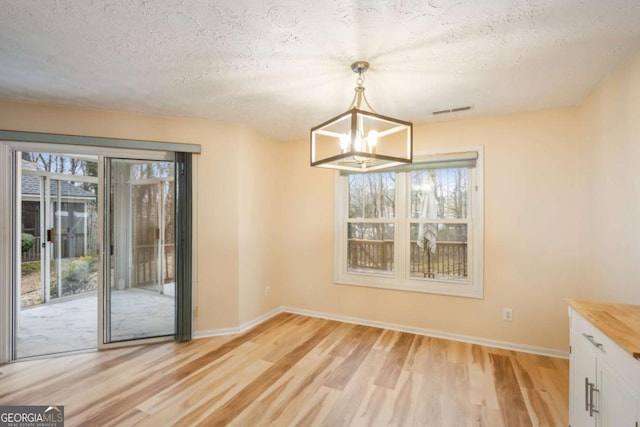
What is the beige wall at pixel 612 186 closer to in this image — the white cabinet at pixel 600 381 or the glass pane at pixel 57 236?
the white cabinet at pixel 600 381

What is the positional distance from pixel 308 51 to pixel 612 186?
2.51 metres

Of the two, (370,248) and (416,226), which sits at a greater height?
(416,226)

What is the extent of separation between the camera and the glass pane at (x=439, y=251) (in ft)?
10.7

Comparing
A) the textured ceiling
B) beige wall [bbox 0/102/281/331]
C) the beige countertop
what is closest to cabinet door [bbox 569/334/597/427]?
the beige countertop

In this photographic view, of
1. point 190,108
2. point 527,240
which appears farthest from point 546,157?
point 190,108

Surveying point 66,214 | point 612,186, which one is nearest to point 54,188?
point 66,214

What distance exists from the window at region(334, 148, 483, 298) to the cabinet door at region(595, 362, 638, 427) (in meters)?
1.82

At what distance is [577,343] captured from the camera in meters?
1.60

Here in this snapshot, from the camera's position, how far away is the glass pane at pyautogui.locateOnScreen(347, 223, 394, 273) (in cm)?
365

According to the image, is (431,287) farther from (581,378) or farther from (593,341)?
(593,341)

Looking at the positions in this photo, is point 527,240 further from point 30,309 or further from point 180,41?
point 30,309

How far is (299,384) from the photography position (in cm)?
235

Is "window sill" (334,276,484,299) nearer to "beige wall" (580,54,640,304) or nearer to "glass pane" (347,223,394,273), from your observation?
"glass pane" (347,223,394,273)

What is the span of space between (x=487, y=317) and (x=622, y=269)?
130 centimetres
